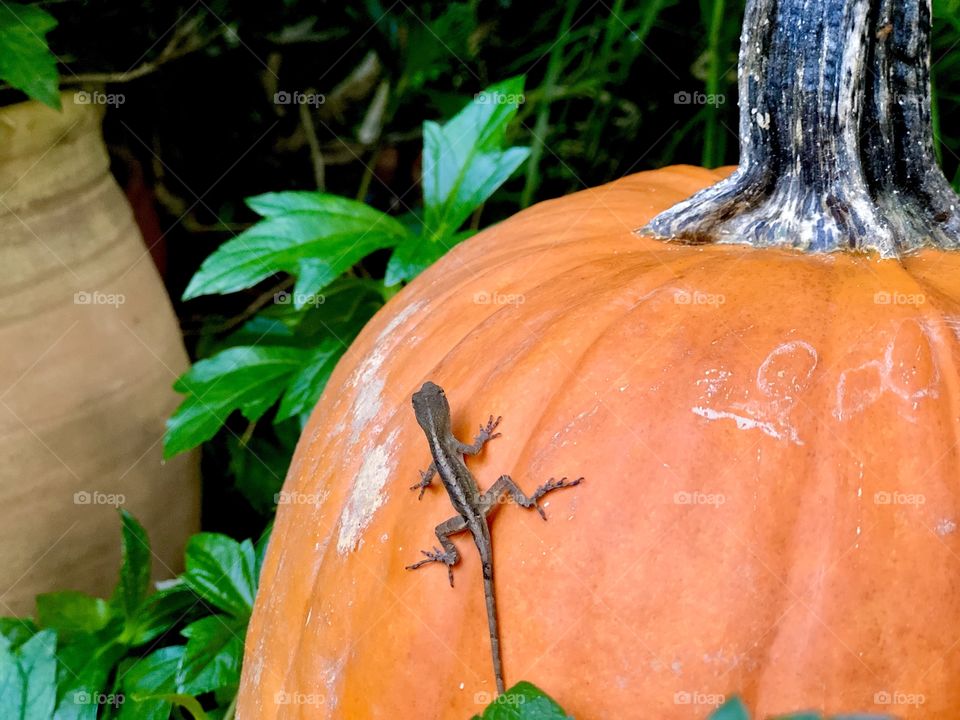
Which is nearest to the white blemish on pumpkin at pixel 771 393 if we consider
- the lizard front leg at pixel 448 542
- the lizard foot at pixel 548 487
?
the lizard foot at pixel 548 487

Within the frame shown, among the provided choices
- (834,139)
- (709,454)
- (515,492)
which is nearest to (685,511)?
(709,454)

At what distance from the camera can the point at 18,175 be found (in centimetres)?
182

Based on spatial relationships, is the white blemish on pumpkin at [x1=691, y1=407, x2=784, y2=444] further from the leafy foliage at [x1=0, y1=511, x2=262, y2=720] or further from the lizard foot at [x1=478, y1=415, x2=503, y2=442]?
the leafy foliage at [x1=0, y1=511, x2=262, y2=720]

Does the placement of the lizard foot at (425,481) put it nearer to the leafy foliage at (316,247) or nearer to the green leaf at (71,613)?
the leafy foliage at (316,247)

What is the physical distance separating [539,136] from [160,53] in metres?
0.90

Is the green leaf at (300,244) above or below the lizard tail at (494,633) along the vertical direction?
above

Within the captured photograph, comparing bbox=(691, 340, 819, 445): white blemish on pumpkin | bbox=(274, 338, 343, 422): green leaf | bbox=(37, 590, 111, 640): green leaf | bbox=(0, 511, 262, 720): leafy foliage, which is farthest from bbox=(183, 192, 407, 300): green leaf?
bbox=(691, 340, 819, 445): white blemish on pumpkin

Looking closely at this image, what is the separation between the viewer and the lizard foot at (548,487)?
1.01 m

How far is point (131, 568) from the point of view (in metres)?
1.73

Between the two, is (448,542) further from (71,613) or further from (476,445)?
(71,613)

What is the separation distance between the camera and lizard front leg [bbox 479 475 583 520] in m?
1.01

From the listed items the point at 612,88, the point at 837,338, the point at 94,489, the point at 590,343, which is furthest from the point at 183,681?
the point at 612,88

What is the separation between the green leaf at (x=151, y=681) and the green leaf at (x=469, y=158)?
2.66 feet

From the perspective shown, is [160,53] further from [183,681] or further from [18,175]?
[183,681]
